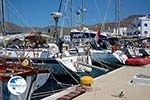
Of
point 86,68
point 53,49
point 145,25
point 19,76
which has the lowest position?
point 86,68

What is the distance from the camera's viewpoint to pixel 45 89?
1839 cm

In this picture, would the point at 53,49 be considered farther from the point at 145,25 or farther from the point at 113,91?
the point at 145,25

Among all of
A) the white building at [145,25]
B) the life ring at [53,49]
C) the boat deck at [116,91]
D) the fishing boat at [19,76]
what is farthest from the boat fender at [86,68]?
the white building at [145,25]

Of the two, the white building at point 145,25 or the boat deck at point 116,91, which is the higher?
the white building at point 145,25

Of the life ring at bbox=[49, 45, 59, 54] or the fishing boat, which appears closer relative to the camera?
the fishing boat

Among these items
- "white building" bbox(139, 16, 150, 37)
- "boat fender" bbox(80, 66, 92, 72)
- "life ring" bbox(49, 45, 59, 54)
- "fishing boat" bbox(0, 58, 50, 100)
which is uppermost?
"white building" bbox(139, 16, 150, 37)

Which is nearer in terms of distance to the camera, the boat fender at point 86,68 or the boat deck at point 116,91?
the boat deck at point 116,91

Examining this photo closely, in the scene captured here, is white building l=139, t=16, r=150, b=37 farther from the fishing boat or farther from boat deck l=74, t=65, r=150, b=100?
the fishing boat

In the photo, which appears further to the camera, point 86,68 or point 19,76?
point 86,68

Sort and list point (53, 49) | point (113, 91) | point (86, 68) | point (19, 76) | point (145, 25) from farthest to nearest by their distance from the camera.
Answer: point (145, 25) → point (53, 49) → point (86, 68) → point (113, 91) → point (19, 76)

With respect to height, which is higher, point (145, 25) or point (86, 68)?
point (145, 25)

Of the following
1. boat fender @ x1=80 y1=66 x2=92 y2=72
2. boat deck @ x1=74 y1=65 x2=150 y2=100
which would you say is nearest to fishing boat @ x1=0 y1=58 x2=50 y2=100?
boat deck @ x1=74 y1=65 x2=150 y2=100

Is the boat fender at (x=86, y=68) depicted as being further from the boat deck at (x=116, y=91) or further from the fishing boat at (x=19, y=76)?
the fishing boat at (x=19, y=76)

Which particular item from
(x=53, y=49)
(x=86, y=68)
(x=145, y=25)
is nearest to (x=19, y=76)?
(x=86, y=68)
